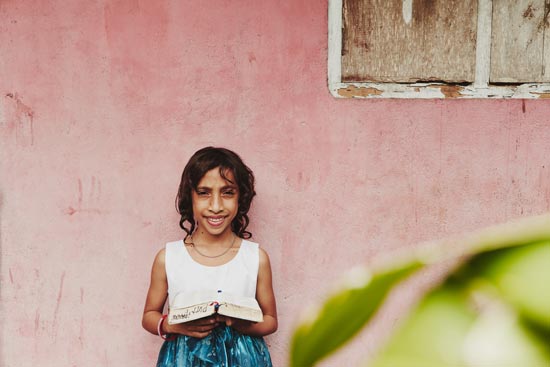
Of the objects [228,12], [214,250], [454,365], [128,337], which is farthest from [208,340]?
[454,365]

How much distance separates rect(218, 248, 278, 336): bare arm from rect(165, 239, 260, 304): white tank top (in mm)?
19

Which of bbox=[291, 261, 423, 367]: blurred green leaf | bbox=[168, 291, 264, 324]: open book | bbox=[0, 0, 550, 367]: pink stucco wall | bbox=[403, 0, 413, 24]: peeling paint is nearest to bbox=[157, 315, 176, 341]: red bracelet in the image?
bbox=[168, 291, 264, 324]: open book

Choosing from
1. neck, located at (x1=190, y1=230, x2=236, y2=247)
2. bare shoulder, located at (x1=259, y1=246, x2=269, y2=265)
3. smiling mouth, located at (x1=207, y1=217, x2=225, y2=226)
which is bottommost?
bare shoulder, located at (x1=259, y1=246, x2=269, y2=265)

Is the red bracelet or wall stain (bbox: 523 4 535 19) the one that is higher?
wall stain (bbox: 523 4 535 19)

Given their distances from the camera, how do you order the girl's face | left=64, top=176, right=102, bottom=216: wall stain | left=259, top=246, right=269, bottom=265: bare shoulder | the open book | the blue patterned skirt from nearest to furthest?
the open book < the blue patterned skirt < the girl's face < left=259, top=246, right=269, bottom=265: bare shoulder < left=64, top=176, right=102, bottom=216: wall stain

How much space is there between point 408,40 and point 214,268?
1.08m

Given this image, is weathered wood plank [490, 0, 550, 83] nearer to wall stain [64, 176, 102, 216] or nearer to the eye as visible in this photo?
the eye

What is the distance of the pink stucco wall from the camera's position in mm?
2258

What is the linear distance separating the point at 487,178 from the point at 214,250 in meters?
1.05

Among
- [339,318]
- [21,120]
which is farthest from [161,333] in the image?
[339,318]

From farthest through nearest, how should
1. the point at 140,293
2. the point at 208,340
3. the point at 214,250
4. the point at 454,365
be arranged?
the point at 140,293
the point at 214,250
the point at 208,340
the point at 454,365

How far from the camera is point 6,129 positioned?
229 centimetres

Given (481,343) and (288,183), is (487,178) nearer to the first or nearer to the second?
(288,183)

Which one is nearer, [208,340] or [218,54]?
[208,340]
